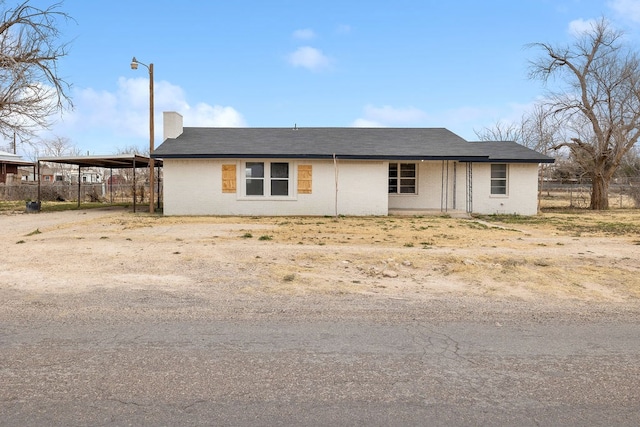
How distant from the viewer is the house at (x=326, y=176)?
2056 centimetres

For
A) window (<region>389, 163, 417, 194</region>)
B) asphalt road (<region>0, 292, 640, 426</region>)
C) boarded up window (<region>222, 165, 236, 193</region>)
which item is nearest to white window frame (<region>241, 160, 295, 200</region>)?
boarded up window (<region>222, 165, 236, 193</region>)

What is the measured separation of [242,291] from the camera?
6.95 metres

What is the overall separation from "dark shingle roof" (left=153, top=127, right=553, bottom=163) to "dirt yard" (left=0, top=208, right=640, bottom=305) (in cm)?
580

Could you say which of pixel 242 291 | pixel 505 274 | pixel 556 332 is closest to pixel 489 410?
pixel 556 332

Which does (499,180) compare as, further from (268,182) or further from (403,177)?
(268,182)

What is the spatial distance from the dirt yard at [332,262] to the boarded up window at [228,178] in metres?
5.75

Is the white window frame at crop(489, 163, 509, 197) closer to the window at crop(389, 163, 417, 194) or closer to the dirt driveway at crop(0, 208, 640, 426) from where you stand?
the window at crop(389, 163, 417, 194)

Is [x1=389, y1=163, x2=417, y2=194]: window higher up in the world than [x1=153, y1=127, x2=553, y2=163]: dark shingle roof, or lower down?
lower down

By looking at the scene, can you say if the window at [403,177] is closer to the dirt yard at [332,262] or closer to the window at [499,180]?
the window at [499,180]

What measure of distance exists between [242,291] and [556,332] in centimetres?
400

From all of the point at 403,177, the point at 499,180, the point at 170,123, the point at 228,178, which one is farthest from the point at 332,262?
the point at 170,123

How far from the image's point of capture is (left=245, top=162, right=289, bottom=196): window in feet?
68.2

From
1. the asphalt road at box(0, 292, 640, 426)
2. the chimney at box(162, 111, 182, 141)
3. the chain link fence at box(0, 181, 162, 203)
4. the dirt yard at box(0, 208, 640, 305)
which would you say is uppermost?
the chimney at box(162, 111, 182, 141)

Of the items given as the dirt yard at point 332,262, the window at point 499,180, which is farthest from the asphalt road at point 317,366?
the window at point 499,180
